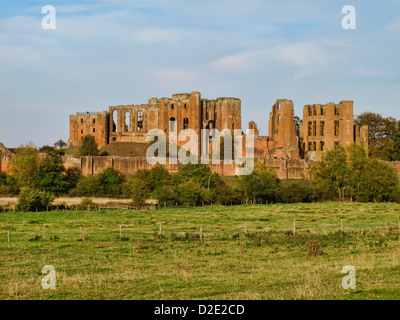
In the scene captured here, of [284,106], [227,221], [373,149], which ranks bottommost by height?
[227,221]

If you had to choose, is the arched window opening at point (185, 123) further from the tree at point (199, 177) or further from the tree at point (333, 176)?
the tree at point (333, 176)

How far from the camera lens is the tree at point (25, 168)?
205 ft

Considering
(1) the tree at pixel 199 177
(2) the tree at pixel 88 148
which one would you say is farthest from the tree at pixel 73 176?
(1) the tree at pixel 199 177

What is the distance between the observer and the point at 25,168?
6469 cm

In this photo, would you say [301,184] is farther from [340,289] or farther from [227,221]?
[340,289]

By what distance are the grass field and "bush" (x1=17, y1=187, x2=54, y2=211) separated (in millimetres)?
11737

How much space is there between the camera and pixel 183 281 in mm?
15609

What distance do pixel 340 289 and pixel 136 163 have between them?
64131 mm

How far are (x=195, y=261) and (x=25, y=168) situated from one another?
48.9m

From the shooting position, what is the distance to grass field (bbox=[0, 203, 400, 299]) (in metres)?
14.0

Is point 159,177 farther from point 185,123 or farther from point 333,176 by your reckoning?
point 185,123

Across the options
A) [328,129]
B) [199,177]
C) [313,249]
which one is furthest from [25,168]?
[313,249]

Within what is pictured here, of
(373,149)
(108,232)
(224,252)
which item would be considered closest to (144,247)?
(224,252)

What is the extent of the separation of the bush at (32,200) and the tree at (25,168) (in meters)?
11.4
